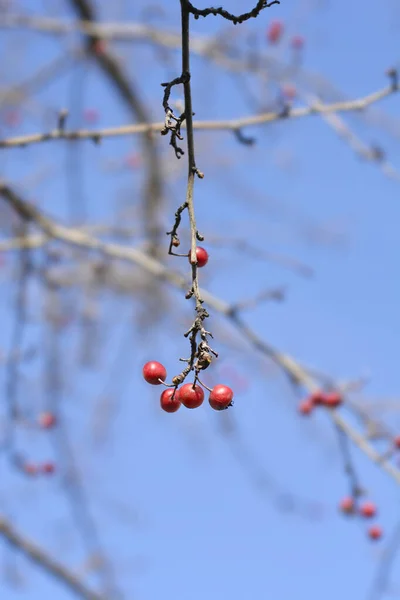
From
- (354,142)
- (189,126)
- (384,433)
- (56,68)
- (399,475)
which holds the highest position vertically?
(56,68)

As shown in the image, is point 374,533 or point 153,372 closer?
point 153,372

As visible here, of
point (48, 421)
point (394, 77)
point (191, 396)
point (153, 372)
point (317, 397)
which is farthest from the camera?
point (48, 421)

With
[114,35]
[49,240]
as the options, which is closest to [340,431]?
[49,240]

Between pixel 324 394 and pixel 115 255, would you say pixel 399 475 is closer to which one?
pixel 324 394

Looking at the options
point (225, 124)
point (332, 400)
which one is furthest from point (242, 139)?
point (332, 400)

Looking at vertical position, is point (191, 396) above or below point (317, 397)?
below

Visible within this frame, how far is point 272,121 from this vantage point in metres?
2.03

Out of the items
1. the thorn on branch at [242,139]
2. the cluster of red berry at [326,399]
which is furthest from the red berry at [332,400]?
the thorn on branch at [242,139]

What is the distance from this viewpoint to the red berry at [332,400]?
259 centimetres

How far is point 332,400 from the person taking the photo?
2611 mm

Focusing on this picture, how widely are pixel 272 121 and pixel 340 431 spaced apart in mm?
1084

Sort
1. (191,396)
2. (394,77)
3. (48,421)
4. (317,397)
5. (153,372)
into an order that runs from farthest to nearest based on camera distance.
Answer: (48,421) < (317,397) < (394,77) < (153,372) < (191,396)

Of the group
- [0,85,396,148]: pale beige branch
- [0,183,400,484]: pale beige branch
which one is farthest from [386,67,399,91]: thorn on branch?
[0,183,400,484]: pale beige branch

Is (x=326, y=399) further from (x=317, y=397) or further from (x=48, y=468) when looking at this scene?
(x=48, y=468)
